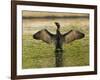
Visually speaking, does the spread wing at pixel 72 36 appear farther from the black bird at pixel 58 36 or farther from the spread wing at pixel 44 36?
the spread wing at pixel 44 36

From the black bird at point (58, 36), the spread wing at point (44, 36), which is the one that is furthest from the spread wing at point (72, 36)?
the spread wing at point (44, 36)

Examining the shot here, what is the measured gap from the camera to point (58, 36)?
200cm

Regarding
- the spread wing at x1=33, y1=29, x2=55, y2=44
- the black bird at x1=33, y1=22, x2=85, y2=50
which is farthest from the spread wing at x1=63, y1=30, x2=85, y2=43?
the spread wing at x1=33, y1=29, x2=55, y2=44

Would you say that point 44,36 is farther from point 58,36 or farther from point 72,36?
point 72,36

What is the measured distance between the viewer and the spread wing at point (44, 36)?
6.35ft

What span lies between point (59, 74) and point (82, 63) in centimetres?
26

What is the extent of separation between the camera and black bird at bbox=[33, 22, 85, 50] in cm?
195

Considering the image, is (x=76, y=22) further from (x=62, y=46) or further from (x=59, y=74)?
(x=59, y=74)

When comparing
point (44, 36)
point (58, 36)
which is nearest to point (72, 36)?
point (58, 36)

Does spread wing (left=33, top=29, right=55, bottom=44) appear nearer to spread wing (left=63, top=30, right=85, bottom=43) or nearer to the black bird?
the black bird

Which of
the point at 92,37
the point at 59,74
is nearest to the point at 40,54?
the point at 59,74

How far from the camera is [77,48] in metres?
2.07

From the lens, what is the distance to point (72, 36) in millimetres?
2051

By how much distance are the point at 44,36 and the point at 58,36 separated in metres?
0.14
